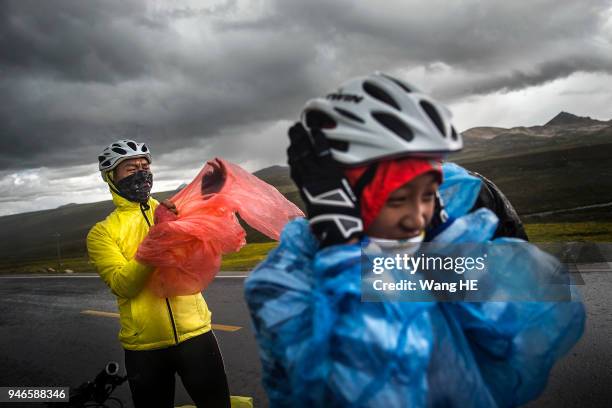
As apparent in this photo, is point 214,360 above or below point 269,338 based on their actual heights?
below

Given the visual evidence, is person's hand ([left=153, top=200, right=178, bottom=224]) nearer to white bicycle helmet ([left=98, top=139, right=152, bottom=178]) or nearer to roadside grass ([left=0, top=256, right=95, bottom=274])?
white bicycle helmet ([left=98, top=139, right=152, bottom=178])

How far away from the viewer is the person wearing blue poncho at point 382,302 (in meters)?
1.07

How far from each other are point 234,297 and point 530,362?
8970mm

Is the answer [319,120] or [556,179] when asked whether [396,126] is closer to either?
[319,120]

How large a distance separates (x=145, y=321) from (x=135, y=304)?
0.14m

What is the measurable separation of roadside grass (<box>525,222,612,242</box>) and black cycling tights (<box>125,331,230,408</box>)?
13.7 m

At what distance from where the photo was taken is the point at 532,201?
56000 millimetres

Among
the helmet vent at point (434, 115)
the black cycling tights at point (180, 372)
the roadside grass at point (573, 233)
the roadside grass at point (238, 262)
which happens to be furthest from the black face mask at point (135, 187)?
the roadside grass at point (573, 233)

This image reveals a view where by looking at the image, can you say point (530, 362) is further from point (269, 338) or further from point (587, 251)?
point (587, 251)

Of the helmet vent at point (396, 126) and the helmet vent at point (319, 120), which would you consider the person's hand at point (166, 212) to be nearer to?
the helmet vent at point (319, 120)

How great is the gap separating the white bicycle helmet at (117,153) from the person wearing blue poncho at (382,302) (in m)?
2.41

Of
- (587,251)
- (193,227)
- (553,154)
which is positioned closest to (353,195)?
(193,227)

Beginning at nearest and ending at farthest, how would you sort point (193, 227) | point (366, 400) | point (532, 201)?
point (366, 400) → point (193, 227) → point (532, 201)

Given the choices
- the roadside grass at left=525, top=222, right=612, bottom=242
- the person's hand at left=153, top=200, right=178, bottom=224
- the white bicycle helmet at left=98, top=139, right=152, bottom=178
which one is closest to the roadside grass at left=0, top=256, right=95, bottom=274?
the roadside grass at left=525, top=222, right=612, bottom=242
